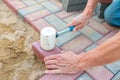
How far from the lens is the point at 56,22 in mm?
2242

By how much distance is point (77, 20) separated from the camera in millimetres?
1965

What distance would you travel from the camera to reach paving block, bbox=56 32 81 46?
199 cm

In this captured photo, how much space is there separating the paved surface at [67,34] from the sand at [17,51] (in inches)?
3.0

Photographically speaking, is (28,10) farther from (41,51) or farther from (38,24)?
(41,51)

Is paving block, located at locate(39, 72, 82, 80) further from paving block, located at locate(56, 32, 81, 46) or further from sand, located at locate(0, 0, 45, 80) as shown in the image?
paving block, located at locate(56, 32, 81, 46)

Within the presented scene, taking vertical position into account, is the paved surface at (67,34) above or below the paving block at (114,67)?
above

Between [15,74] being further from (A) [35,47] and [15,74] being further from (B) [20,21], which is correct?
(B) [20,21]

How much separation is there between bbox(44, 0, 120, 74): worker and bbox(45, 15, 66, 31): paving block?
23 centimetres

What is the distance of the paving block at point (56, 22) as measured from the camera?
85.7 inches

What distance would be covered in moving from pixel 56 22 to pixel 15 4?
1.97 ft

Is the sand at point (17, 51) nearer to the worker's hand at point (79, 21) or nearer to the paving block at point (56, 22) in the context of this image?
the paving block at point (56, 22)

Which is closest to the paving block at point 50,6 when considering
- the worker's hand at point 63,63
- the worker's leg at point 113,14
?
the worker's leg at point 113,14

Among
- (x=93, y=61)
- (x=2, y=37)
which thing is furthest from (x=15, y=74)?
(x=93, y=61)

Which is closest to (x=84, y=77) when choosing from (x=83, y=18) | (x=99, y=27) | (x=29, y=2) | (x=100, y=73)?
(x=100, y=73)
